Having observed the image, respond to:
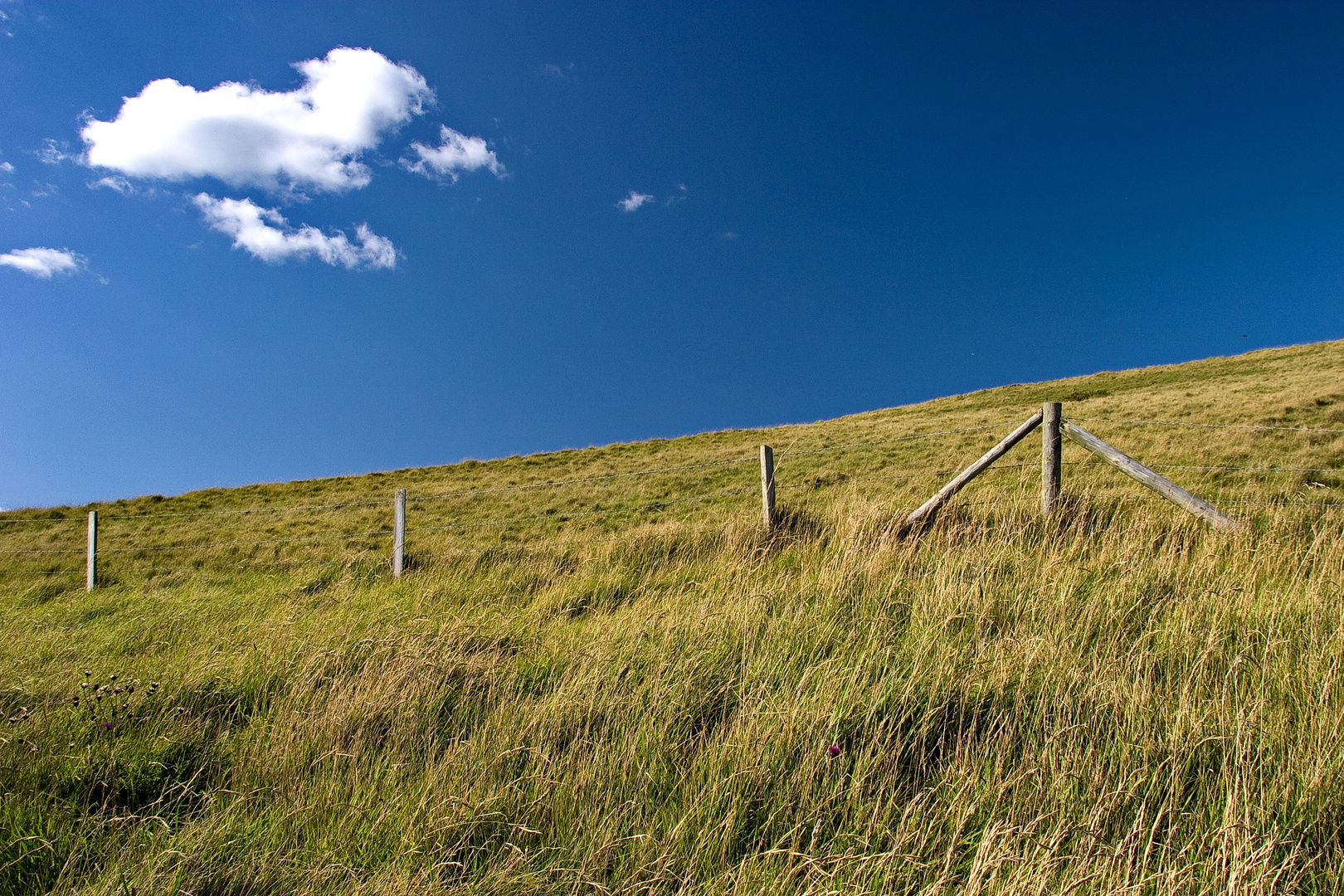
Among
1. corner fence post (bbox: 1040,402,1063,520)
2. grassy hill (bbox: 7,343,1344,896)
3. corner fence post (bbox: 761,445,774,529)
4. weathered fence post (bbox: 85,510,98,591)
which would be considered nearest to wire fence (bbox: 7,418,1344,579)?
weathered fence post (bbox: 85,510,98,591)

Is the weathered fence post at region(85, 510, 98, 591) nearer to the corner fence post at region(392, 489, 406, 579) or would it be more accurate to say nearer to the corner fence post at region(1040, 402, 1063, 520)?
the corner fence post at region(392, 489, 406, 579)

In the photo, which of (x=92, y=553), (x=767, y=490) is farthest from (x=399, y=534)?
(x=92, y=553)

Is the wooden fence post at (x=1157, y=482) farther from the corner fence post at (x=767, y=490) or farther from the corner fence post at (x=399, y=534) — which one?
the corner fence post at (x=399, y=534)

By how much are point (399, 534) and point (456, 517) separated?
9.47 m

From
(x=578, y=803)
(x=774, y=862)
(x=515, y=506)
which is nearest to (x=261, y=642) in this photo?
(x=578, y=803)

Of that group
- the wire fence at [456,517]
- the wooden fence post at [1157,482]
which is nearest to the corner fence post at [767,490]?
the wooden fence post at [1157,482]

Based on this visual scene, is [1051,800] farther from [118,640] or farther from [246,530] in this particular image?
[246,530]

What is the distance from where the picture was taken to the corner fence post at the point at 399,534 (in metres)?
8.27

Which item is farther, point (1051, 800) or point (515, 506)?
point (515, 506)

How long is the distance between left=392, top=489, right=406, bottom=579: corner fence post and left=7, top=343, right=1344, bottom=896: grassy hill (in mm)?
2395

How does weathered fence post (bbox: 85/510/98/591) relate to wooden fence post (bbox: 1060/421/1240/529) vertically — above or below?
below

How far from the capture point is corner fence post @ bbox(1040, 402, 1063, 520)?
6238 millimetres

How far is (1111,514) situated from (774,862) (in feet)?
18.3

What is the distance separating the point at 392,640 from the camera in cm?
395
